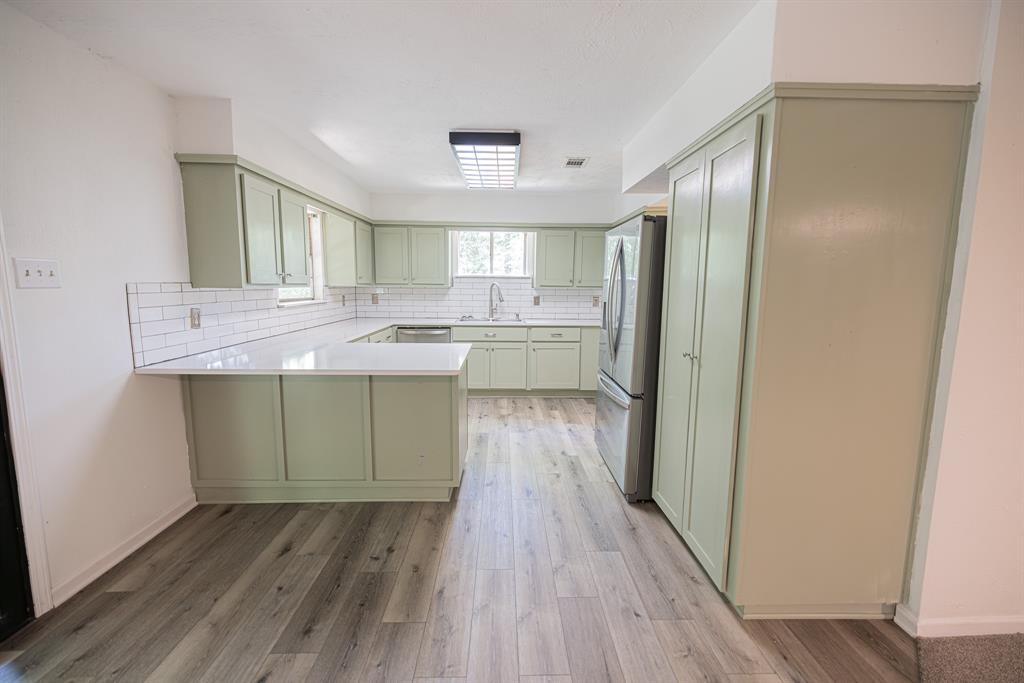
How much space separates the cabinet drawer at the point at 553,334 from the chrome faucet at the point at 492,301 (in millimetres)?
695

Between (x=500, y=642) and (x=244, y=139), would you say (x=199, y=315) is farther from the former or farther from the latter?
(x=500, y=642)

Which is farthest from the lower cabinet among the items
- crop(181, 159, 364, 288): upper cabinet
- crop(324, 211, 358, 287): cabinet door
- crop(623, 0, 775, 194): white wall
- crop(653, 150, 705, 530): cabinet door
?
crop(324, 211, 358, 287): cabinet door

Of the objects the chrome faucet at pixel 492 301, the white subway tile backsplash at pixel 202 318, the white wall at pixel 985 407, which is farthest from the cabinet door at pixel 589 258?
the white wall at pixel 985 407

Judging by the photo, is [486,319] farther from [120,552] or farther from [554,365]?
[120,552]

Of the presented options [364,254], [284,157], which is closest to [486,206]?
[364,254]

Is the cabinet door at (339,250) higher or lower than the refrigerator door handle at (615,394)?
higher

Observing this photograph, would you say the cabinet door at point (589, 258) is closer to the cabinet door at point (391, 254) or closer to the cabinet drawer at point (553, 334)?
the cabinet drawer at point (553, 334)

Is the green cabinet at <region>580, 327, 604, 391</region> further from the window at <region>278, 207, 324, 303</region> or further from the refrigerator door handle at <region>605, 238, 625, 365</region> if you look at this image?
the window at <region>278, 207, 324, 303</region>

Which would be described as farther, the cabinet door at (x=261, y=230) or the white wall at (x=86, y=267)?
the cabinet door at (x=261, y=230)

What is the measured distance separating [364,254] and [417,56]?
316 cm

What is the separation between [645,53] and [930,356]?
5.65 feet

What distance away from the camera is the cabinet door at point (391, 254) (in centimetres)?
516

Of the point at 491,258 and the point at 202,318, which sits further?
the point at 491,258

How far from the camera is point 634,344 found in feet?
8.37
